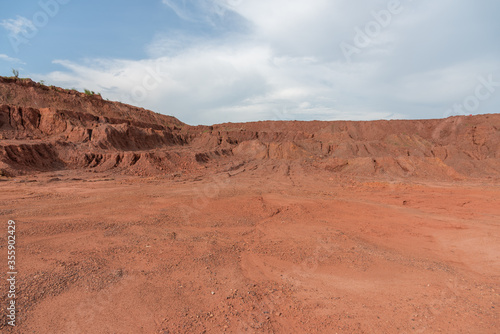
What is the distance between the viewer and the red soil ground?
10.4ft

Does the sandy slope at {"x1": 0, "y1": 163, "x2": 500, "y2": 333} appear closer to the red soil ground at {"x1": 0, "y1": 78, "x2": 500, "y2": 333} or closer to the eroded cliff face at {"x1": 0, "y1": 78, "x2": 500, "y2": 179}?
the red soil ground at {"x1": 0, "y1": 78, "x2": 500, "y2": 333}

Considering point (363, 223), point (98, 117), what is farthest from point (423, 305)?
point (98, 117)

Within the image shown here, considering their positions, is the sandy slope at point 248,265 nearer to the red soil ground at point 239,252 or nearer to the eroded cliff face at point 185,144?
the red soil ground at point 239,252

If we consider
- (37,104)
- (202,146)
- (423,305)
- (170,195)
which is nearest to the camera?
(423,305)

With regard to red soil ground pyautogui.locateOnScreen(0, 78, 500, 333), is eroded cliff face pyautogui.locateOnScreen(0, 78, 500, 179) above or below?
above

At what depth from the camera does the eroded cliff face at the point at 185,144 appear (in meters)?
15.6

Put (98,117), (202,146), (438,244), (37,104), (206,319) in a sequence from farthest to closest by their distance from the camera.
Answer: (202,146), (98,117), (37,104), (438,244), (206,319)

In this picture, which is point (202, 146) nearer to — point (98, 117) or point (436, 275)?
point (98, 117)

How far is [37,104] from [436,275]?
28186 millimetres

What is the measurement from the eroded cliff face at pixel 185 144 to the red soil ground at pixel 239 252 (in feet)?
1.44

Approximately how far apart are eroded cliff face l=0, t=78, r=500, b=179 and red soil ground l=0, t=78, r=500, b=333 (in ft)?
1.44

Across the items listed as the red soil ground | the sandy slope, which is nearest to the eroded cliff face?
the red soil ground

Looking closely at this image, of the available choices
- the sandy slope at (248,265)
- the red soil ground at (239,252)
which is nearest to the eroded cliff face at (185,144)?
the red soil ground at (239,252)

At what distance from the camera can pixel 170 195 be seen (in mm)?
9688
